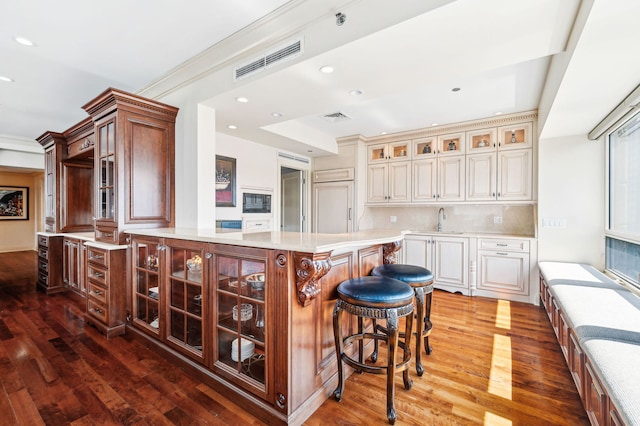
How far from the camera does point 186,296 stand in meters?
2.15

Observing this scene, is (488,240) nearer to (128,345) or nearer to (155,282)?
(155,282)

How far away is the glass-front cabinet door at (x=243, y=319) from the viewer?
1682mm

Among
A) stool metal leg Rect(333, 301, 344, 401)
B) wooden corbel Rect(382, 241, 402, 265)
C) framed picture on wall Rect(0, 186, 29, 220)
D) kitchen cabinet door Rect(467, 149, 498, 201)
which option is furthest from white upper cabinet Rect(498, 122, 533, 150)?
framed picture on wall Rect(0, 186, 29, 220)

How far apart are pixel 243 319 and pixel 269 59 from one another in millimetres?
2002

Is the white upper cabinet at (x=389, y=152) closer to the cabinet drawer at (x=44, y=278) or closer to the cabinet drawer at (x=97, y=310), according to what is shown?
the cabinet drawer at (x=97, y=310)

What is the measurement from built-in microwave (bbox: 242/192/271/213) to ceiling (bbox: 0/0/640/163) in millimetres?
1259

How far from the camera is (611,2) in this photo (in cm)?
134

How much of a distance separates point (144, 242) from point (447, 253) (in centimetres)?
398

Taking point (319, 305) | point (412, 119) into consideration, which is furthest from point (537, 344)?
point (412, 119)

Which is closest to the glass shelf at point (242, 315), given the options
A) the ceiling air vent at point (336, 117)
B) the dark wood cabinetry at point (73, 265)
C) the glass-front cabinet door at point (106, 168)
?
the glass-front cabinet door at point (106, 168)

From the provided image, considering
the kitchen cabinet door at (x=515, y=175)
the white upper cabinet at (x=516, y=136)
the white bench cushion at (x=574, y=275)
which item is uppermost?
the white upper cabinet at (x=516, y=136)

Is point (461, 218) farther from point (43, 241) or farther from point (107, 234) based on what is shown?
point (43, 241)

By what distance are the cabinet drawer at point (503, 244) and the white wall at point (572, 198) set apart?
0.17 meters

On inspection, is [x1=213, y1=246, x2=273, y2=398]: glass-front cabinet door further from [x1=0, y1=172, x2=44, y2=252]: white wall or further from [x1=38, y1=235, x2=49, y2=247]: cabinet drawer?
[x1=0, y1=172, x2=44, y2=252]: white wall
